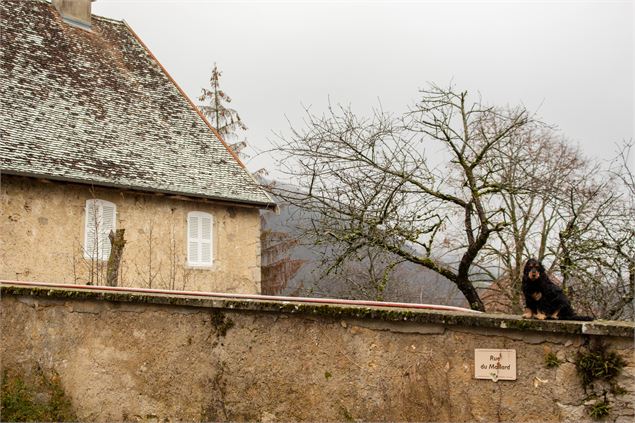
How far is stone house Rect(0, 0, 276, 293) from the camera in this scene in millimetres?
13523

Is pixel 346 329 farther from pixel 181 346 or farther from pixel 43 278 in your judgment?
pixel 43 278

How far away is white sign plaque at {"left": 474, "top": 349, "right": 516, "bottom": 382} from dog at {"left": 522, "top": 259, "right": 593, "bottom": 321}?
32 cm

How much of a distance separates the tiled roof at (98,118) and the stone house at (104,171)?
3 cm

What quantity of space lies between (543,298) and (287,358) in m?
2.08

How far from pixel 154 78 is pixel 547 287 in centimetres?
1567

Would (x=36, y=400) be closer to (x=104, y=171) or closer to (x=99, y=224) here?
(x=99, y=224)

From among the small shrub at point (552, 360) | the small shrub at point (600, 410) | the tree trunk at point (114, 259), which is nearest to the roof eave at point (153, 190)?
the tree trunk at point (114, 259)

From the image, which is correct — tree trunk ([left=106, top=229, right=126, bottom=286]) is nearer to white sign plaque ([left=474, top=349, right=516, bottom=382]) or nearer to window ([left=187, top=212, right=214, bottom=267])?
window ([left=187, top=212, right=214, bottom=267])

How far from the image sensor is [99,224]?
46.9 feet

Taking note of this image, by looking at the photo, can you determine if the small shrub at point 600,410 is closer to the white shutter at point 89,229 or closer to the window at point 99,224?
the window at point 99,224

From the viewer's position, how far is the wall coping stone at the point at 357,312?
4.72 metres

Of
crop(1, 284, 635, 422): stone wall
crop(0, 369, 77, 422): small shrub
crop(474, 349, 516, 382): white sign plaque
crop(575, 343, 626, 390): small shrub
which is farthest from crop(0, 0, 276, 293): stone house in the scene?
crop(575, 343, 626, 390): small shrub

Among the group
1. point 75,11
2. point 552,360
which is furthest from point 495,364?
point 75,11

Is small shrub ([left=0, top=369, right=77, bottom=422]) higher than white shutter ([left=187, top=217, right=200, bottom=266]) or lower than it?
lower
